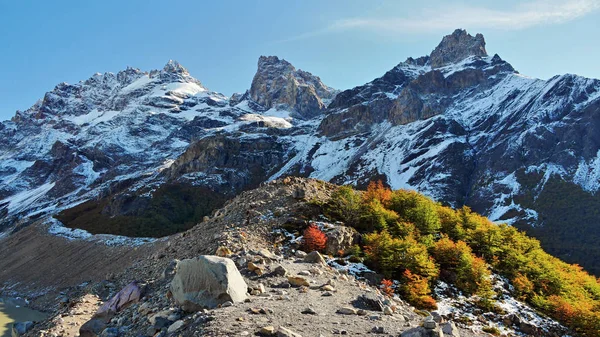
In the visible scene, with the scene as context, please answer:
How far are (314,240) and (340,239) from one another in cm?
168

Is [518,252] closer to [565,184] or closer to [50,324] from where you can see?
[50,324]

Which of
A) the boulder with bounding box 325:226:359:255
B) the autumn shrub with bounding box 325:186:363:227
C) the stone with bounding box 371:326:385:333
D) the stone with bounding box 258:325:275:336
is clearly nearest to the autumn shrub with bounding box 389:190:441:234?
the autumn shrub with bounding box 325:186:363:227

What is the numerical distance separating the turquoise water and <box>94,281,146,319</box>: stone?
30912mm

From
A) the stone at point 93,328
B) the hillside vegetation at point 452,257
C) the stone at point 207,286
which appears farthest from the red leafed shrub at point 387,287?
the stone at point 93,328

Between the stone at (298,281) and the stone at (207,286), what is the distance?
2762 millimetres

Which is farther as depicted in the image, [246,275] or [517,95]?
[517,95]

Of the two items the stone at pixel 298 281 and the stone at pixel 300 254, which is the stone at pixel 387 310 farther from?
the stone at pixel 300 254

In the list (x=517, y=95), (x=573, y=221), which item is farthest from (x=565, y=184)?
(x=517, y=95)

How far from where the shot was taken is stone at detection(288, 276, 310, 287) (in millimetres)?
14500

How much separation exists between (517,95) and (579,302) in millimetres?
195186

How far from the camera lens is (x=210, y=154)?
19375 centimetres

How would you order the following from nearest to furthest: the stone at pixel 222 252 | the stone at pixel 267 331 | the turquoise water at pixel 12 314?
1. the stone at pixel 267 331
2. the stone at pixel 222 252
3. the turquoise water at pixel 12 314

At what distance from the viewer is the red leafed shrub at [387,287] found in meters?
17.9

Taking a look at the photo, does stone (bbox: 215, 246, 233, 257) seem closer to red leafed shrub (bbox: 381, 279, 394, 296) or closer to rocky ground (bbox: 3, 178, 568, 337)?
rocky ground (bbox: 3, 178, 568, 337)
